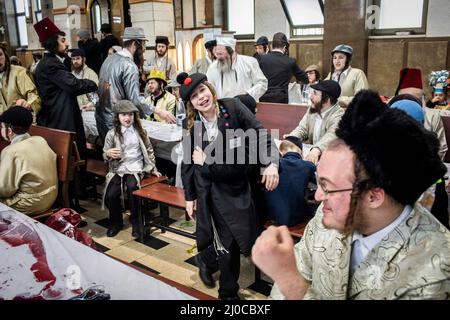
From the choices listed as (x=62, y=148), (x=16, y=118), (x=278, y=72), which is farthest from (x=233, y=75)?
(x=16, y=118)

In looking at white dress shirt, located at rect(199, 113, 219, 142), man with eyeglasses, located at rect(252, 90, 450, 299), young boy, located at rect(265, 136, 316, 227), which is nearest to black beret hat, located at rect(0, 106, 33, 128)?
white dress shirt, located at rect(199, 113, 219, 142)

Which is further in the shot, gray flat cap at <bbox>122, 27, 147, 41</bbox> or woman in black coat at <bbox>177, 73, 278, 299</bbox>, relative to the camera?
gray flat cap at <bbox>122, 27, 147, 41</bbox>

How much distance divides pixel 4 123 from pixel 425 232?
3.60 meters

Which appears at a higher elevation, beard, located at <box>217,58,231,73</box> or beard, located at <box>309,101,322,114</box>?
Answer: beard, located at <box>217,58,231,73</box>

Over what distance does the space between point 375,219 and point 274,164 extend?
1622 mm

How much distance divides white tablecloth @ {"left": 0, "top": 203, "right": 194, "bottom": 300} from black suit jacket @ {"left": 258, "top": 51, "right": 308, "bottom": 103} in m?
4.63

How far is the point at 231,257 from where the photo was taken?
3041 millimetres

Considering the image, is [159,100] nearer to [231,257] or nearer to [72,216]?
[72,216]

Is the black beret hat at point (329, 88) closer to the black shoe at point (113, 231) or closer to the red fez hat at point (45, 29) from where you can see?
the black shoe at point (113, 231)

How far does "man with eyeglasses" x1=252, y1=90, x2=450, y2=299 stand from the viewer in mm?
1205

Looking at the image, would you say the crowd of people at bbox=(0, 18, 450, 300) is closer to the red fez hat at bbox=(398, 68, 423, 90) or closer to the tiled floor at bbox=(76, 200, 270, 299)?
the red fez hat at bbox=(398, 68, 423, 90)
